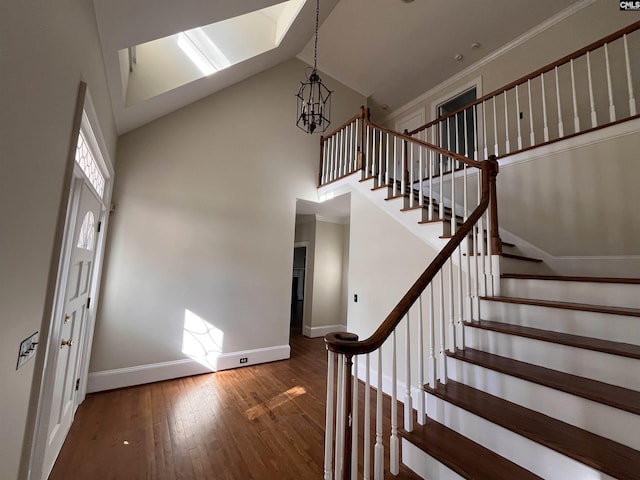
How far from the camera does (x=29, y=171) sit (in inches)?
37.9

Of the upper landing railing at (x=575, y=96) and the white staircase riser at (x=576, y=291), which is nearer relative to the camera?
the white staircase riser at (x=576, y=291)

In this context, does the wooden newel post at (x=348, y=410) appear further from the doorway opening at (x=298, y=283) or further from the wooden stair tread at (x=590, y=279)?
the doorway opening at (x=298, y=283)

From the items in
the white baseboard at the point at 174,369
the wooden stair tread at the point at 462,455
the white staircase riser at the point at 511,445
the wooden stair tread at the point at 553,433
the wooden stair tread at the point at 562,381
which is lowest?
the white baseboard at the point at 174,369

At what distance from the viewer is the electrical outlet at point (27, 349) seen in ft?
3.27

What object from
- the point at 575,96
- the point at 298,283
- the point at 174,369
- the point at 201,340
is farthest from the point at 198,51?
the point at 298,283

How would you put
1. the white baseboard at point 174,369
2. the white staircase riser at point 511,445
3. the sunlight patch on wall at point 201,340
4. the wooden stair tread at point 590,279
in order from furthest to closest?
the sunlight patch on wall at point 201,340
the white baseboard at point 174,369
the wooden stair tread at point 590,279
the white staircase riser at point 511,445

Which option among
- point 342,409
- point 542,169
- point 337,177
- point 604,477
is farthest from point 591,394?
point 337,177

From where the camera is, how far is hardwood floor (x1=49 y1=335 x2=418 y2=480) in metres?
1.81

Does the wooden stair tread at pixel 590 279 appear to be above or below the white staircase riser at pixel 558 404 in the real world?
above

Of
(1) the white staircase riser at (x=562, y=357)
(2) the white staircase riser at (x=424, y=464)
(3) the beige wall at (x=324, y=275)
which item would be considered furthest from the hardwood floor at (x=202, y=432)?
(3) the beige wall at (x=324, y=275)

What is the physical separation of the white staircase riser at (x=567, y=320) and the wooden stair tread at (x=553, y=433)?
0.64 metres

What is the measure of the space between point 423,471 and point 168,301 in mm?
3040

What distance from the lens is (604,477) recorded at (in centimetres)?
104

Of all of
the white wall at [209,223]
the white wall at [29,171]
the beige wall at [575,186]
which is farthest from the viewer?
the white wall at [209,223]
